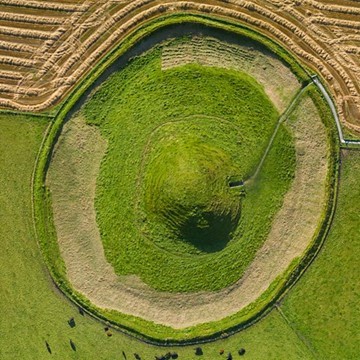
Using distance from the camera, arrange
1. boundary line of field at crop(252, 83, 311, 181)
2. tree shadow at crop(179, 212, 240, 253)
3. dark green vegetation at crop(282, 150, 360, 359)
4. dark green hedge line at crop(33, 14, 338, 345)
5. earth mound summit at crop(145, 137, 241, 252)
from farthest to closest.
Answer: boundary line of field at crop(252, 83, 311, 181) < dark green hedge line at crop(33, 14, 338, 345) < dark green vegetation at crop(282, 150, 360, 359) < tree shadow at crop(179, 212, 240, 253) < earth mound summit at crop(145, 137, 241, 252)

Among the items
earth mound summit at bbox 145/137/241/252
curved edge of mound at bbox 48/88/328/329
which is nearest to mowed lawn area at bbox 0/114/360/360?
curved edge of mound at bbox 48/88/328/329

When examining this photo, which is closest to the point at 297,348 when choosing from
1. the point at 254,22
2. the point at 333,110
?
the point at 333,110

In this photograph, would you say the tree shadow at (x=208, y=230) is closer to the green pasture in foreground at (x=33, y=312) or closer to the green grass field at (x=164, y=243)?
the green grass field at (x=164, y=243)

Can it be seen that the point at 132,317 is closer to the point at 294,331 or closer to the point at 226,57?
the point at 294,331

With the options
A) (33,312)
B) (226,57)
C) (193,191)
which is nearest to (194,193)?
(193,191)

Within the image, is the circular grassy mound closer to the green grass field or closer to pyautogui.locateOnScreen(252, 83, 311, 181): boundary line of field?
the green grass field

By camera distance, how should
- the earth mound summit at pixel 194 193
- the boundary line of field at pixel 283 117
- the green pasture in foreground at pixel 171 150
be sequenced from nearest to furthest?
the earth mound summit at pixel 194 193
the green pasture in foreground at pixel 171 150
the boundary line of field at pixel 283 117

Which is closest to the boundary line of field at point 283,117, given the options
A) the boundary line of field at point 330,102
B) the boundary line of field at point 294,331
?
the boundary line of field at point 330,102
